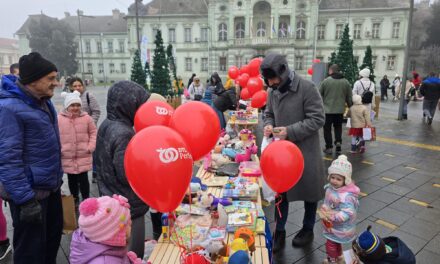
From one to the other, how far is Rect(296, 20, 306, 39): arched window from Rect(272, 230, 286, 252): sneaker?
38.1 m

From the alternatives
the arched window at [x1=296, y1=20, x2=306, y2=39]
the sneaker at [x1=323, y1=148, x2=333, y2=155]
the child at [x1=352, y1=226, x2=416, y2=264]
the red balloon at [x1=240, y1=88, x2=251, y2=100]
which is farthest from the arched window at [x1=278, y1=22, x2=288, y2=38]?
the child at [x1=352, y1=226, x2=416, y2=264]

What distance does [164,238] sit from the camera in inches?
90.1

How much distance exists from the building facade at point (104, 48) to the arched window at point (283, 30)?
24.9 m

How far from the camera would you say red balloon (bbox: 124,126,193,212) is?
69.3 inches

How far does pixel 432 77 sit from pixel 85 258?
38.5 feet

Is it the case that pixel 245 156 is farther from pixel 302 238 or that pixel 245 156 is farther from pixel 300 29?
pixel 300 29

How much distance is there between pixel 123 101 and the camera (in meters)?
2.27

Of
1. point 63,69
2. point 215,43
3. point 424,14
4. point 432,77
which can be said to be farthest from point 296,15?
point 63,69

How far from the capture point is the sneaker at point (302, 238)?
312cm

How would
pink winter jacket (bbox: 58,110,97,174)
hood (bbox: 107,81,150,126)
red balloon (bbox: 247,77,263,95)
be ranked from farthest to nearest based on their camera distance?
red balloon (bbox: 247,77,263,95) → pink winter jacket (bbox: 58,110,97,174) → hood (bbox: 107,81,150,126)

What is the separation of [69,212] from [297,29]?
38.9 meters

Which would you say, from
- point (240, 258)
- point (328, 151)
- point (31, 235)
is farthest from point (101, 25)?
point (240, 258)

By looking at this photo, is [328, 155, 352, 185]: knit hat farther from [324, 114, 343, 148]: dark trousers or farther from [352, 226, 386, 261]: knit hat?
[324, 114, 343, 148]: dark trousers

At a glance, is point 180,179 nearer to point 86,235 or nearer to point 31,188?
point 86,235
